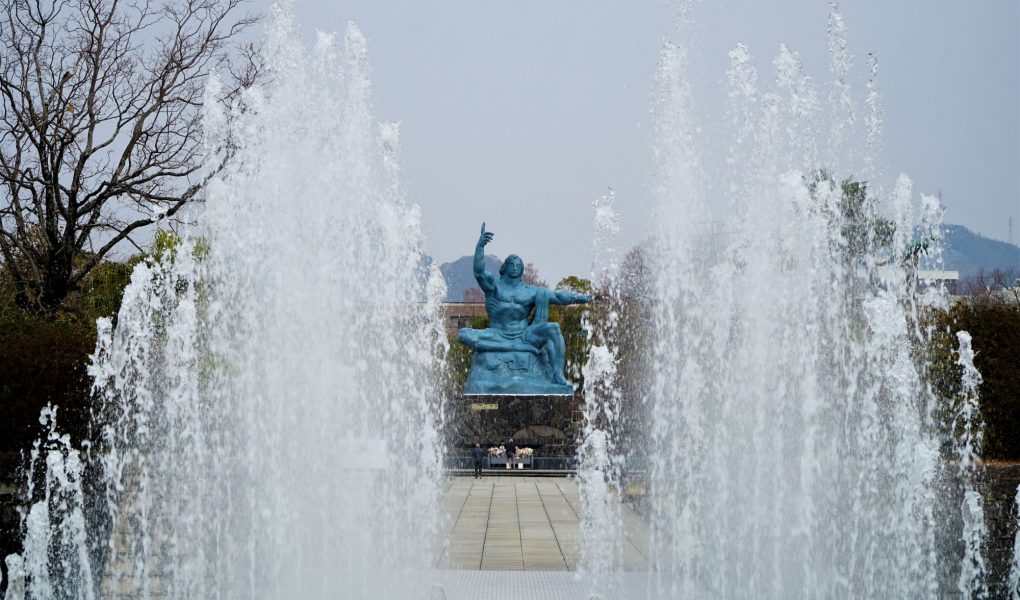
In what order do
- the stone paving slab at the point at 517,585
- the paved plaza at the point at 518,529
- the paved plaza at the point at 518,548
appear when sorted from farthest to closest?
the paved plaza at the point at 518,529, the paved plaza at the point at 518,548, the stone paving slab at the point at 517,585

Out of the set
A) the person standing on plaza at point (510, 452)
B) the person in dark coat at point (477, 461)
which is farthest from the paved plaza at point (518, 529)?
the person standing on plaza at point (510, 452)

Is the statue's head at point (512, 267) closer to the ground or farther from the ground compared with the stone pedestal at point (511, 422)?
farther from the ground

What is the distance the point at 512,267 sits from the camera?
20.1m

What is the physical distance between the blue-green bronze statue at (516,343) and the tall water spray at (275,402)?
6045 millimetres

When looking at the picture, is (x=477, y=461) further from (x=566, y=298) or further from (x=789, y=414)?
(x=789, y=414)

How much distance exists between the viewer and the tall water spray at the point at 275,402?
904 cm

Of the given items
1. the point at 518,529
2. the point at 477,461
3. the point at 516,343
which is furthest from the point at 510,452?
the point at 518,529

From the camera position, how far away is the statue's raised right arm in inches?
739

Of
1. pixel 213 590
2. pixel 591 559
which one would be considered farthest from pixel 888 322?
pixel 213 590

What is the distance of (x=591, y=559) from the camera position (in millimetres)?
9852

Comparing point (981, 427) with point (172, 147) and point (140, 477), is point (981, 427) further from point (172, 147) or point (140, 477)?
point (172, 147)

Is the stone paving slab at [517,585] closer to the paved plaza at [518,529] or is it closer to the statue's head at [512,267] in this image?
the paved plaza at [518,529]

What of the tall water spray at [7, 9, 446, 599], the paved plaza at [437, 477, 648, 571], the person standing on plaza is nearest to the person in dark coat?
the person standing on plaza

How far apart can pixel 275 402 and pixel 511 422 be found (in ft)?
34.4
